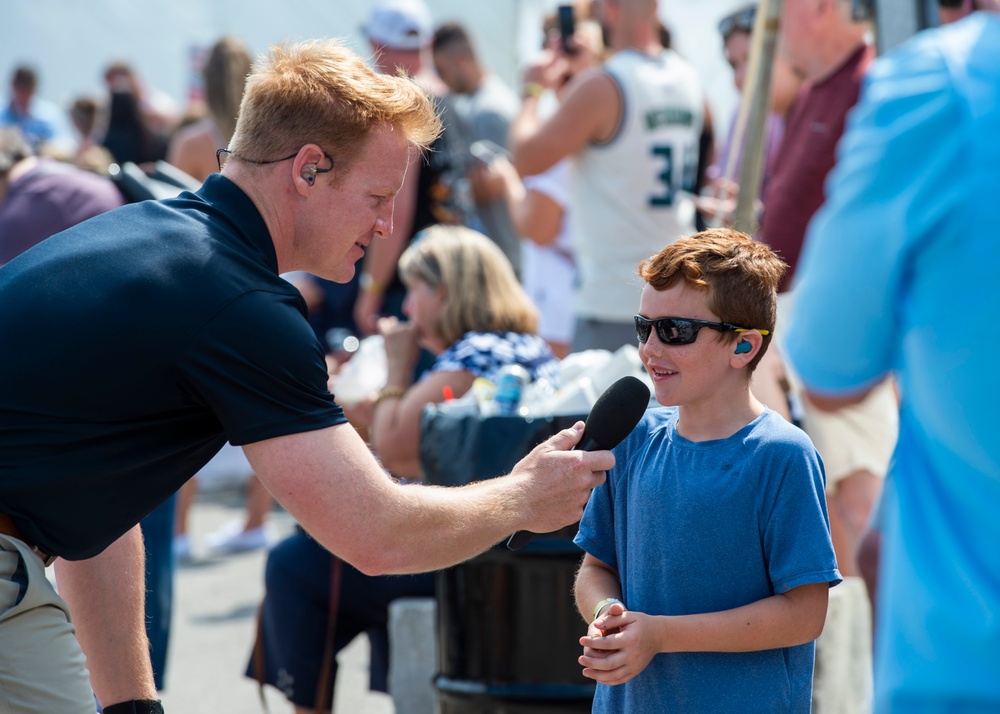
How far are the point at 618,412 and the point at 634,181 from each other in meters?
3.05

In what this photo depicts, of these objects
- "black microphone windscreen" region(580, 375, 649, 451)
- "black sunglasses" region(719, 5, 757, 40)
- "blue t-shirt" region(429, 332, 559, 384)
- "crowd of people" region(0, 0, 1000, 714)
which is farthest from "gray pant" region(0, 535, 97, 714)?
"black sunglasses" region(719, 5, 757, 40)

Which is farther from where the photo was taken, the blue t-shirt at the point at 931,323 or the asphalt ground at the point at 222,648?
the asphalt ground at the point at 222,648

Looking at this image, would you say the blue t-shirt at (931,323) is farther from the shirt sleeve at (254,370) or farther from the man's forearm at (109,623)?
the man's forearm at (109,623)

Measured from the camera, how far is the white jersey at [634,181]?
5.20 meters

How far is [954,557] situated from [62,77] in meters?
13.3

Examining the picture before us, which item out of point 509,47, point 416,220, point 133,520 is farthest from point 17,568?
point 509,47

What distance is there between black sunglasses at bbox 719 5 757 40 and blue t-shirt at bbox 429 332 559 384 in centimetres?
217

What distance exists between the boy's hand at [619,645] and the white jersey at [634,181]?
3.04 m

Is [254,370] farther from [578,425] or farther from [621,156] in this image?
[621,156]

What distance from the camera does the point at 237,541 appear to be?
6965 mm

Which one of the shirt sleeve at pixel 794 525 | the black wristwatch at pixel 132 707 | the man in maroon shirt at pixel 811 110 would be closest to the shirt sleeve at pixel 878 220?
the shirt sleeve at pixel 794 525

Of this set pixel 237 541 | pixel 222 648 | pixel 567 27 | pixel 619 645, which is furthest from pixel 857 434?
pixel 237 541

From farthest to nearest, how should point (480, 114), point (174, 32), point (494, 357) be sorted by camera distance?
point (174, 32)
point (480, 114)
point (494, 357)

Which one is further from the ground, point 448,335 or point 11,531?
point 11,531
